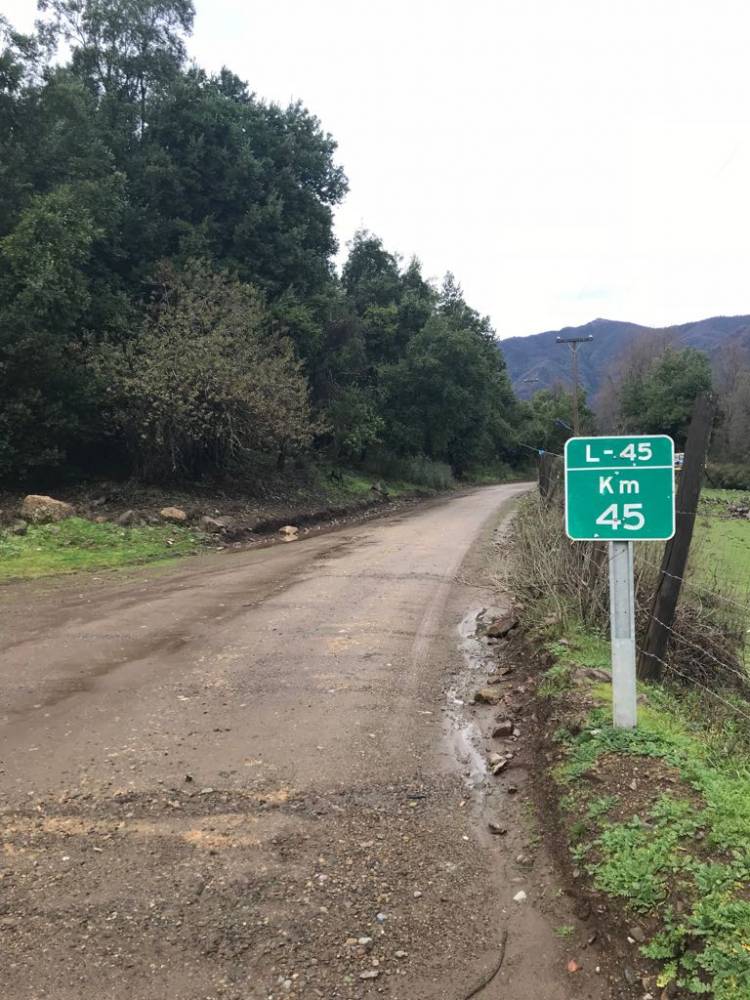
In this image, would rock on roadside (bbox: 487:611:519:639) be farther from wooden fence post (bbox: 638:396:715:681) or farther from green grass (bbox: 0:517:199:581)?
green grass (bbox: 0:517:199:581)

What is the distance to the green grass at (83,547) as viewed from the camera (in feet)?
40.9

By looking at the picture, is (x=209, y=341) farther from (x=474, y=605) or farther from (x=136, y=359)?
(x=474, y=605)

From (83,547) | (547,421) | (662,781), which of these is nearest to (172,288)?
(83,547)

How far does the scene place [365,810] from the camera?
4133mm

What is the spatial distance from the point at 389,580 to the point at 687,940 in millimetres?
8689

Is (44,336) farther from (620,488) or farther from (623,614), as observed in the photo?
(623,614)

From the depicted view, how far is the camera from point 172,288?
20.9 metres

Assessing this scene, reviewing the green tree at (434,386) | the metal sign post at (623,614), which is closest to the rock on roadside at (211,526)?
the metal sign post at (623,614)

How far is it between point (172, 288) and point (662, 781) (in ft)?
65.9

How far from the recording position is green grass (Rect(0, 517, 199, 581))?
1248 cm

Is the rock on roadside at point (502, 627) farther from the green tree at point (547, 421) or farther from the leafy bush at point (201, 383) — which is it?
the green tree at point (547, 421)

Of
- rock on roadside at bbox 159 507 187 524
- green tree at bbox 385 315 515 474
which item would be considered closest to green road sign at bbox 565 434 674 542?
rock on roadside at bbox 159 507 187 524

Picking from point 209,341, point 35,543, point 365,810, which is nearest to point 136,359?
point 209,341

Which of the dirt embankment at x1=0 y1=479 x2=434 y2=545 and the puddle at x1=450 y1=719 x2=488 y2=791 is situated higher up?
the dirt embankment at x1=0 y1=479 x2=434 y2=545
